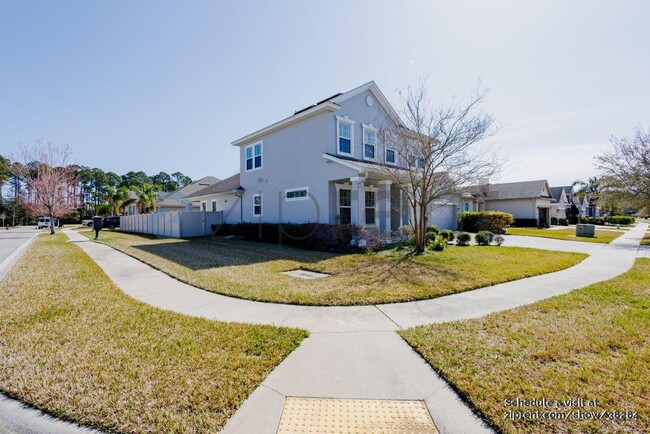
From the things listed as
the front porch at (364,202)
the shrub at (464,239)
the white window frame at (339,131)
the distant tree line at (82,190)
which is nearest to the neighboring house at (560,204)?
the shrub at (464,239)

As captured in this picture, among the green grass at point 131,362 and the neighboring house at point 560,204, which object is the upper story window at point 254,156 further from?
the neighboring house at point 560,204

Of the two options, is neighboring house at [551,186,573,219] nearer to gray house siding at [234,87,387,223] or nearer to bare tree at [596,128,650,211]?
bare tree at [596,128,650,211]

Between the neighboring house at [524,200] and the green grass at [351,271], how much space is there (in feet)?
74.2

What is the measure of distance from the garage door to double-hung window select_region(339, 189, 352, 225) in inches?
350

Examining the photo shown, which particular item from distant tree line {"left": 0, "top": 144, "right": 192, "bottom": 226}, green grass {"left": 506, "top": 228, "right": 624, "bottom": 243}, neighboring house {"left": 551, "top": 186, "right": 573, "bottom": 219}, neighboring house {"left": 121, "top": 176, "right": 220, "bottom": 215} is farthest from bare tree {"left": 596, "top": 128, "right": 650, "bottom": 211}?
distant tree line {"left": 0, "top": 144, "right": 192, "bottom": 226}

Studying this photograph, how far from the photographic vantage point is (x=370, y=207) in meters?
15.2

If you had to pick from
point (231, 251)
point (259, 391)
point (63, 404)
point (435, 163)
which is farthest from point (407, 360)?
point (231, 251)

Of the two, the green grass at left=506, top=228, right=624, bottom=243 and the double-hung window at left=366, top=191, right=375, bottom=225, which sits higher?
the double-hung window at left=366, top=191, right=375, bottom=225

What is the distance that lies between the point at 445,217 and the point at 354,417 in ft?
71.5

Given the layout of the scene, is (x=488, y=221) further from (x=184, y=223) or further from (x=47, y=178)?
(x=47, y=178)

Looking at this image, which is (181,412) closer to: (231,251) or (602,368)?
(602,368)

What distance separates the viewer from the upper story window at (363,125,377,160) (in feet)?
49.9

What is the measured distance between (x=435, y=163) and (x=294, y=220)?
749 cm

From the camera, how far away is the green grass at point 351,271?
598 centimetres
